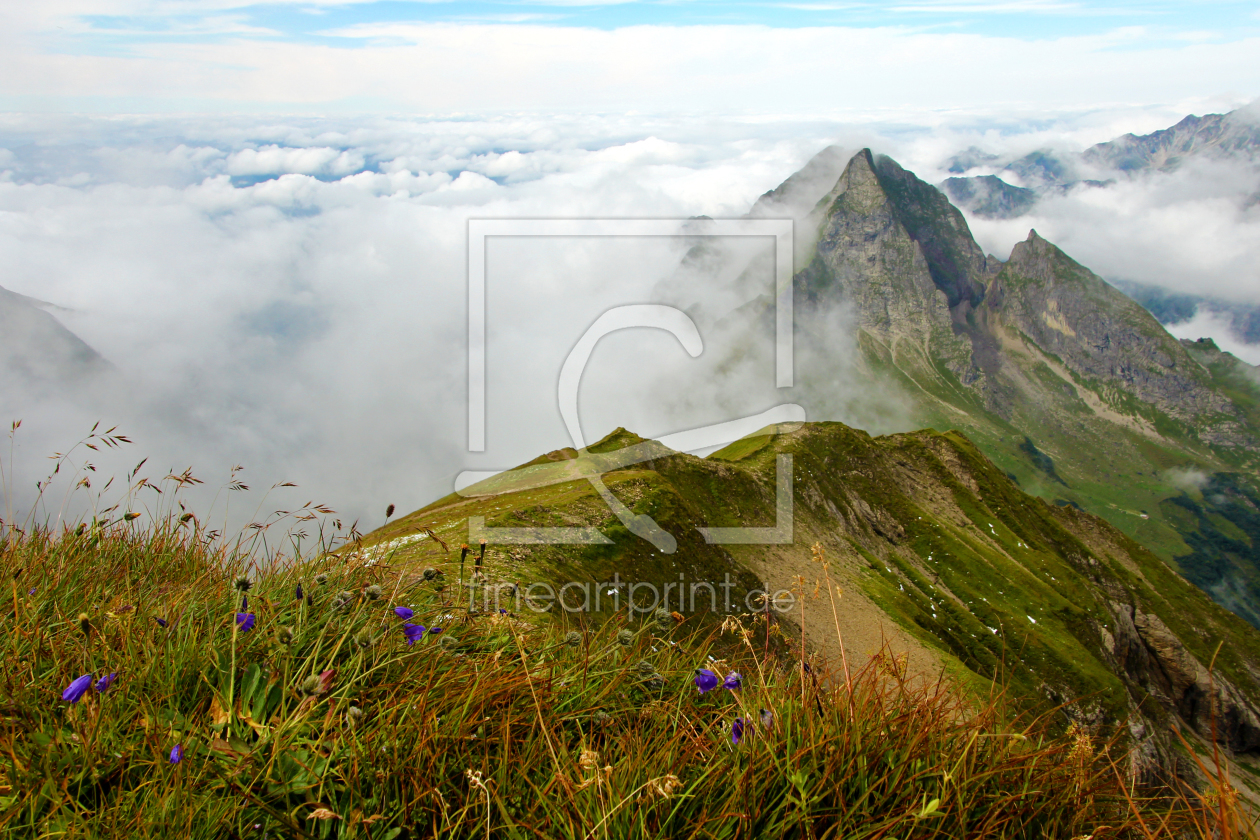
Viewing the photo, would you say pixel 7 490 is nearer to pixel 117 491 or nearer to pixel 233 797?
pixel 117 491

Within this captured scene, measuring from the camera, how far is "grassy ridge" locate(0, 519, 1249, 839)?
3.72 meters

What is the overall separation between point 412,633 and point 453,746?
111 centimetres

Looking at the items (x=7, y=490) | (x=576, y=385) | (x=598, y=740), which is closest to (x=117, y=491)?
(x=7, y=490)

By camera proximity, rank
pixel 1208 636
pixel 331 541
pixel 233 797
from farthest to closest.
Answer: pixel 1208 636 < pixel 331 541 < pixel 233 797

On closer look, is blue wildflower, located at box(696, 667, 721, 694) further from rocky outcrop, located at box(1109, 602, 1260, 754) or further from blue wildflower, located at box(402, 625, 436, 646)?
rocky outcrop, located at box(1109, 602, 1260, 754)

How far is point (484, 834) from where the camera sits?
3895 mm

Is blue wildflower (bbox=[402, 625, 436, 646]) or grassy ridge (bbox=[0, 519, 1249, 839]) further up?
blue wildflower (bbox=[402, 625, 436, 646])

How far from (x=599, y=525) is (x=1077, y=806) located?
36.1m

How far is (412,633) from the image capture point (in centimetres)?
503

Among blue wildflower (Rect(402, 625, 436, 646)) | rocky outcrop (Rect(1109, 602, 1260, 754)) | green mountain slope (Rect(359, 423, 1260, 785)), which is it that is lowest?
rocky outcrop (Rect(1109, 602, 1260, 754))

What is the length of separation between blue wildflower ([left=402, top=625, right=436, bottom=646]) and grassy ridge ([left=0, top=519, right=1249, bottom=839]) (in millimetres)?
78
